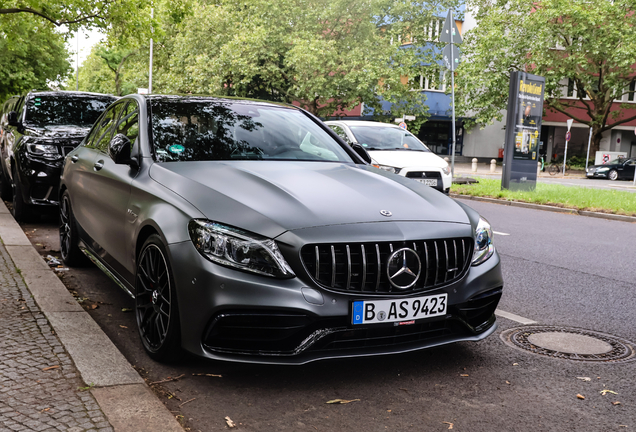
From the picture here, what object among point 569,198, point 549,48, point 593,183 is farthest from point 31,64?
point 569,198

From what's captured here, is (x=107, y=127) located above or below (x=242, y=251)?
above

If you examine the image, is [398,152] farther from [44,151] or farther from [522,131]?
[44,151]

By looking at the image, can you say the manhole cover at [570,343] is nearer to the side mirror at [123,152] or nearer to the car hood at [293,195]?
the car hood at [293,195]

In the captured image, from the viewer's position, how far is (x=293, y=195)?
3.65m

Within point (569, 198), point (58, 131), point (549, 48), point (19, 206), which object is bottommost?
point (569, 198)

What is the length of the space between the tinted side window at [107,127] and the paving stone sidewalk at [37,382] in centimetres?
152

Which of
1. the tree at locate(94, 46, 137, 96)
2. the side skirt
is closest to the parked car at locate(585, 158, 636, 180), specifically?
the tree at locate(94, 46, 137, 96)

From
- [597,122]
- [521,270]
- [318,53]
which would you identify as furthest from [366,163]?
[597,122]

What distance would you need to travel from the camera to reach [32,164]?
854cm

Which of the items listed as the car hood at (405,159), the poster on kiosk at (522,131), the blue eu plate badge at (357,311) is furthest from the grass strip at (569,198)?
the blue eu plate badge at (357,311)

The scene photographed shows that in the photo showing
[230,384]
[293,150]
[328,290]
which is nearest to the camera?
[328,290]

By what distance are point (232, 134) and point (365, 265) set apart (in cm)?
180

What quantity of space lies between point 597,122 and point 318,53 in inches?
771

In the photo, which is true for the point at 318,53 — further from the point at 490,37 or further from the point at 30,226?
the point at 30,226
